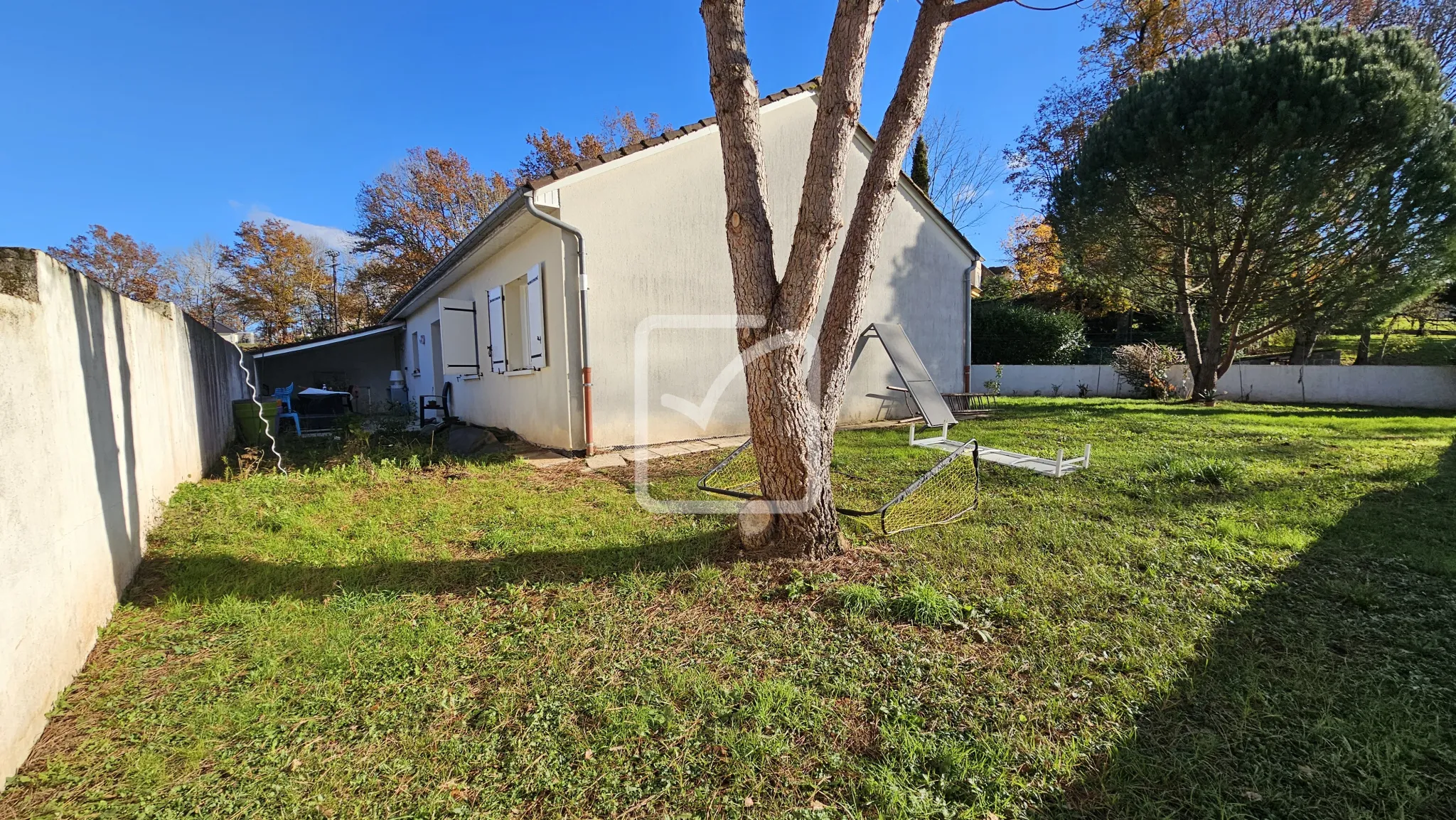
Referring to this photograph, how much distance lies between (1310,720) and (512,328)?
313 inches

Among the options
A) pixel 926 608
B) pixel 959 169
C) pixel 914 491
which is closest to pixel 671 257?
pixel 914 491

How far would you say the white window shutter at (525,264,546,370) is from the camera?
249 inches

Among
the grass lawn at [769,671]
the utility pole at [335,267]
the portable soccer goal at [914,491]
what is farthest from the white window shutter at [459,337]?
the utility pole at [335,267]

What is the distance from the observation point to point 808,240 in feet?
8.99

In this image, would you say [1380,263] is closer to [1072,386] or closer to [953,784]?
[1072,386]

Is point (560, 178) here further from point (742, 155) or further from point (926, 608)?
point (926, 608)

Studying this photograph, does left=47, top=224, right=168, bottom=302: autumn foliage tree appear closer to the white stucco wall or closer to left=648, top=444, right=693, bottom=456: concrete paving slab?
the white stucco wall

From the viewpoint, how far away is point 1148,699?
71.6 inches

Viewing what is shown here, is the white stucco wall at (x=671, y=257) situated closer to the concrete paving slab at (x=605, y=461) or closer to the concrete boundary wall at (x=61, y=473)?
the concrete paving slab at (x=605, y=461)

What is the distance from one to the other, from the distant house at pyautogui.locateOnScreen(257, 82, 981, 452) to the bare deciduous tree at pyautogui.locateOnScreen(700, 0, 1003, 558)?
328 cm

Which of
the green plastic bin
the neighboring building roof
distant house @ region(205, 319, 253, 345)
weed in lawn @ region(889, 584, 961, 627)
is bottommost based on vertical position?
weed in lawn @ region(889, 584, 961, 627)

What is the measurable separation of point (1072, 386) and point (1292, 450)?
1025 cm

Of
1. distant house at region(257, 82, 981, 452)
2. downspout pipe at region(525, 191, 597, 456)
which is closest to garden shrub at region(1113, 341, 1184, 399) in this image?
distant house at region(257, 82, 981, 452)

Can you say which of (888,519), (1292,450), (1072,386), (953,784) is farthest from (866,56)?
(1072,386)
